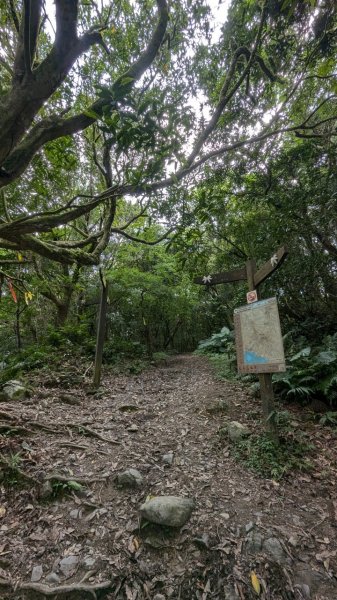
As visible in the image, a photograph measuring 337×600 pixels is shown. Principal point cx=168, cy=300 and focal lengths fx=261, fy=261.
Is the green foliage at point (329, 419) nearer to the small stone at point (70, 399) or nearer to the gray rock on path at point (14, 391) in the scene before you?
the small stone at point (70, 399)

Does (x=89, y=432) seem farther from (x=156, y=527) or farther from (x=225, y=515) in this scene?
(x=225, y=515)

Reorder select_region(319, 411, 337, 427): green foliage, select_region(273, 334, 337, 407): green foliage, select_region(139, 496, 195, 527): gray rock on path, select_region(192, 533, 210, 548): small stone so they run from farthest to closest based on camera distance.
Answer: select_region(273, 334, 337, 407): green foliage
select_region(319, 411, 337, 427): green foliage
select_region(139, 496, 195, 527): gray rock on path
select_region(192, 533, 210, 548): small stone

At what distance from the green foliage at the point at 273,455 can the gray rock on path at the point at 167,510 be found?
1.08 meters

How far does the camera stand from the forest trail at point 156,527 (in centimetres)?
195

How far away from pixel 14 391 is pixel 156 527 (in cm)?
387

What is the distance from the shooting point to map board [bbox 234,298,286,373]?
3.49 meters

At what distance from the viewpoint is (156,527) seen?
234 cm

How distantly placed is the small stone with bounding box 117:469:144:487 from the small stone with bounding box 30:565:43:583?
959mm

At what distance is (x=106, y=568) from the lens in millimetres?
2043

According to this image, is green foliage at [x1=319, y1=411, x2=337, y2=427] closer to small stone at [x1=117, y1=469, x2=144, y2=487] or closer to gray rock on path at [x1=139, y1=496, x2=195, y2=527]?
gray rock on path at [x1=139, y1=496, x2=195, y2=527]

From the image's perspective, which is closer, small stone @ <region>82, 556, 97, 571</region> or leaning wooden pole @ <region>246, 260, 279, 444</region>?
small stone @ <region>82, 556, 97, 571</region>

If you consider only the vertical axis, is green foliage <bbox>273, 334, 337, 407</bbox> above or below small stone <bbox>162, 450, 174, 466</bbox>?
above

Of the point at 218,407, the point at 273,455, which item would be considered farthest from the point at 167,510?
the point at 218,407

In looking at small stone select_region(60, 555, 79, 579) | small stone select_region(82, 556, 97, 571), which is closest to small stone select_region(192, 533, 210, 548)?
small stone select_region(82, 556, 97, 571)
